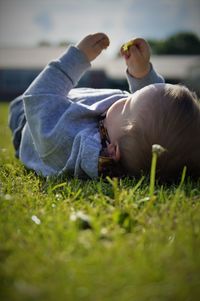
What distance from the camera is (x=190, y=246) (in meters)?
1.28

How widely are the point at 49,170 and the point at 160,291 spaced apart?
1899mm

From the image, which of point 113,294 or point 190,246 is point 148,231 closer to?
point 190,246

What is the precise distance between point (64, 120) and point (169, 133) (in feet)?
2.81

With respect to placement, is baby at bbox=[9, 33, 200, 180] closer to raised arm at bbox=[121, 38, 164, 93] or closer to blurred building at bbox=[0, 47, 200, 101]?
raised arm at bbox=[121, 38, 164, 93]

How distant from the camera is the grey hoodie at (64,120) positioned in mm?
2598

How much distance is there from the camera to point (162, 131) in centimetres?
219

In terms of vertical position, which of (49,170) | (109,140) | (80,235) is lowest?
(49,170)

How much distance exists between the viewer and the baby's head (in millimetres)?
2186

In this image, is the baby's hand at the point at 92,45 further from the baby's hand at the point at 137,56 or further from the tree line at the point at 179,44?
the tree line at the point at 179,44

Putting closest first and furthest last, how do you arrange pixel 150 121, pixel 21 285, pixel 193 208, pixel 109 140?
pixel 21 285, pixel 193 208, pixel 150 121, pixel 109 140

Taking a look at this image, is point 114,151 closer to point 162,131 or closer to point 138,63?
point 162,131

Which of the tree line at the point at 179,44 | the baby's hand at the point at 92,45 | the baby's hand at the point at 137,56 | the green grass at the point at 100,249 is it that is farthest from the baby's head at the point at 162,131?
the tree line at the point at 179,44

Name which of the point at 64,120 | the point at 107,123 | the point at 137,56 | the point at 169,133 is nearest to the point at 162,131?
the point at 169,133

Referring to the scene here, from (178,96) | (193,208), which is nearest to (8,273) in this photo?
(193,208)
